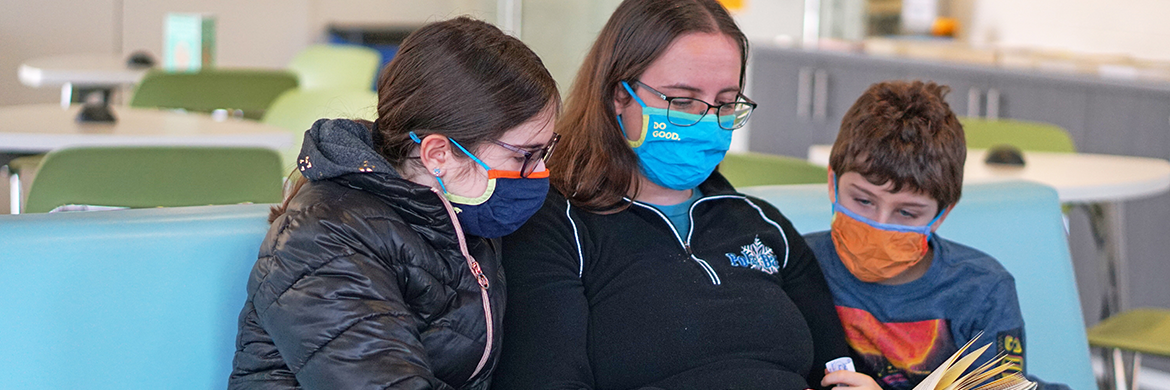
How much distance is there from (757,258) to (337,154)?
0.66 metres

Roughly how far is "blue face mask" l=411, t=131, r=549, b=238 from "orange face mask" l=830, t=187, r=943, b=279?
568 mm

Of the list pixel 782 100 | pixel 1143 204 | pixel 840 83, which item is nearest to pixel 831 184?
pixel 1143 204

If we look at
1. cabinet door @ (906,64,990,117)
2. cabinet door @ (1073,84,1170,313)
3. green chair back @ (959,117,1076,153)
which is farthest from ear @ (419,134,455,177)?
cabinet door @ (906,64,990,117)

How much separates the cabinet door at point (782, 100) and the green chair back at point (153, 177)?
3528 mm

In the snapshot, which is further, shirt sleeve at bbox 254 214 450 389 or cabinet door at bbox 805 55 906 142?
cabinet door at bbox 805 55 906 142

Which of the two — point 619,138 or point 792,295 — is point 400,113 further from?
point 792,295

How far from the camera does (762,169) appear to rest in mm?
2504

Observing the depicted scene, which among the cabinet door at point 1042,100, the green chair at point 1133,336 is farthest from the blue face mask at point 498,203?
the cabinet door at point 1042,100

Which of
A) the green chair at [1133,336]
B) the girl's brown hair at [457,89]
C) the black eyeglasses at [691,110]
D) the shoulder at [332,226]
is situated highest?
the girl's brown hair at [457,89]

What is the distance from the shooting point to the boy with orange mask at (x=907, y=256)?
1.59m

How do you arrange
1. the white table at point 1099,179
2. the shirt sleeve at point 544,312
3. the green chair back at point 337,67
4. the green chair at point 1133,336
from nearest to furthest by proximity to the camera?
the shirt sleeve at point 544,312 < the green chair at point 1133,336 < the white table at point 1099,179 < the green chair back at point 337,67

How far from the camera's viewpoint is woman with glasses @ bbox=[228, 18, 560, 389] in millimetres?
1095

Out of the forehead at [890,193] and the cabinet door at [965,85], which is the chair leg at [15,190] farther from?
the cabinet door at [965,85]

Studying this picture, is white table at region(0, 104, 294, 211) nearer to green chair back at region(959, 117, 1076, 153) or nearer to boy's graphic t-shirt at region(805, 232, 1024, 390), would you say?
boy's graphic t-shirt at region(805, 232, 1024, 390)
